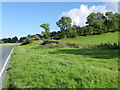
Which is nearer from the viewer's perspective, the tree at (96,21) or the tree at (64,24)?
the tree at (96,21)

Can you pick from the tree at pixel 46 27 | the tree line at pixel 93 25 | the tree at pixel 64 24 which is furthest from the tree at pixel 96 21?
the tree at pixel 46 27

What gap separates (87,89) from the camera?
6.09 metres

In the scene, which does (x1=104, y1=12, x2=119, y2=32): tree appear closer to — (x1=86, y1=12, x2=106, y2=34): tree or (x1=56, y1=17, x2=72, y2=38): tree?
(x1=86, y1=12, x2=106, y2=34): tree

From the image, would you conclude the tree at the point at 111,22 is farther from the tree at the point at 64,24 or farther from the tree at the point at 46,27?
the tree at the point at 46,27

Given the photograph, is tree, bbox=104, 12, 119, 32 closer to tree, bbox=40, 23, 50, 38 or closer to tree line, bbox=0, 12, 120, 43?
tree line, bbox=0, 12, 120, 43

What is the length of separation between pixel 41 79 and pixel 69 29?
264 feet

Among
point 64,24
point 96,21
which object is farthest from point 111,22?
point 64,24

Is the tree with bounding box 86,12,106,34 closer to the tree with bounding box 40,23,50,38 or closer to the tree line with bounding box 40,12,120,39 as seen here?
the tree line with bounding box 40,12,120,39

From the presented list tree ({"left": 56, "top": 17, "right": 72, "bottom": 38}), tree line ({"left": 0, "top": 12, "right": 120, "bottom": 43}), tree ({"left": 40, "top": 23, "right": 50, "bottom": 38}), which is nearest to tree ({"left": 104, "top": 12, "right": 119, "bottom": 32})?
tree line ({"left": 0, "top": 12, "right": 120, "bottom": 43})

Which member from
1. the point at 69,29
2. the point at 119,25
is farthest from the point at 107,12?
the point at 69,29

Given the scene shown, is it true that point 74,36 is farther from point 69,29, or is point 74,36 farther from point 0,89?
point 0,89

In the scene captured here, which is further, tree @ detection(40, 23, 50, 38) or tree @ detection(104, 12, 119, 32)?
tree @ detection(40, 23, 50, 38)

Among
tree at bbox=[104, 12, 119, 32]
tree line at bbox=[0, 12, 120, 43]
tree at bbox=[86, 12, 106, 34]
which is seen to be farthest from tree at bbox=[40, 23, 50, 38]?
tree at bbox=[104, 12, 119, 32]

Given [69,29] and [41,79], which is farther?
[69,29]
